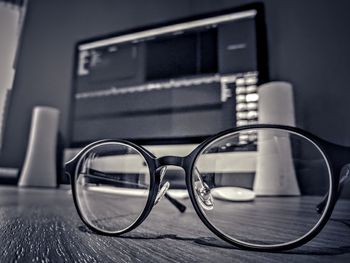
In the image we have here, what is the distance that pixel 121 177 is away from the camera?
0.37 meters

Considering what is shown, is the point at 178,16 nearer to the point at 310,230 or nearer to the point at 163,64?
the point at 163,64

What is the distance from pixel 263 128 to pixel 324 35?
67cm

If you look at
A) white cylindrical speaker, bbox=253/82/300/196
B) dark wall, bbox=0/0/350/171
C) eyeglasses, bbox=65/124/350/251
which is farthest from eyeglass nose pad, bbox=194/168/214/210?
dark wall, bbox=0/0/350/171

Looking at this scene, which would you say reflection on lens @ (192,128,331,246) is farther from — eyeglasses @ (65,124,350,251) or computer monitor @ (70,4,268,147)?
computer monitor @ (70,4,268,147)

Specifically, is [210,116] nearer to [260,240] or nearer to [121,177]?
[121,177]

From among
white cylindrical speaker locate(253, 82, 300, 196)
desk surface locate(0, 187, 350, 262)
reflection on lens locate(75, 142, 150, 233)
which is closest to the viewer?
desk surface locate(0, 187, 350, 262)

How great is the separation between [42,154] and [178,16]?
0.64m

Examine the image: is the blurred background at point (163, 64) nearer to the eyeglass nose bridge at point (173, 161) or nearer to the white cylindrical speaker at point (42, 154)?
the white cylindrical speaker at point (42, 154)

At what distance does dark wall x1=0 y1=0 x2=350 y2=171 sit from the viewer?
0.71m

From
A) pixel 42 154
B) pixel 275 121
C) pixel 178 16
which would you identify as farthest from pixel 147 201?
pixel 178 16

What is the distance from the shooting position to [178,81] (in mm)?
605

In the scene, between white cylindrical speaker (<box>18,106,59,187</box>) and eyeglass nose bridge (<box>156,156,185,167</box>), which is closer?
eyeglass nose bridge (<box>156,156,185,167</box>)

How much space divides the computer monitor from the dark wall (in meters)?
0.25

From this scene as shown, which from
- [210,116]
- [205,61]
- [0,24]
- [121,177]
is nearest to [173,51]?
[205,61]
